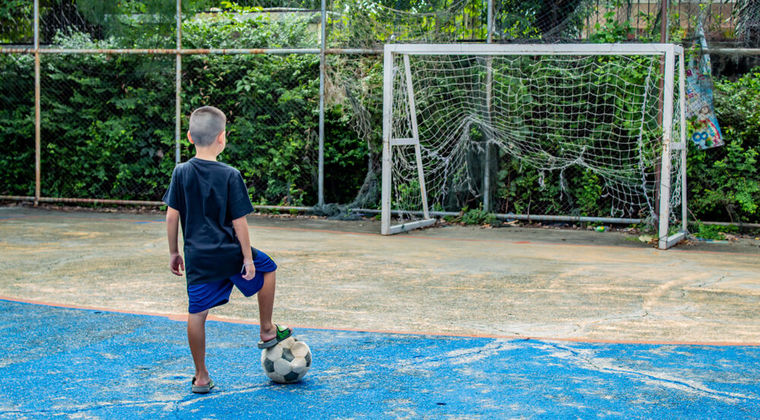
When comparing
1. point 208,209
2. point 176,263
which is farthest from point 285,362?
point 208,209

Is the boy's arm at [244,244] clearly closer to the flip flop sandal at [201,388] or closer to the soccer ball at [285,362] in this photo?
the soccer ball at [285,362]

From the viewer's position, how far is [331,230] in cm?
1128

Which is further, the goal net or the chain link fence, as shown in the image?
the chain link fence

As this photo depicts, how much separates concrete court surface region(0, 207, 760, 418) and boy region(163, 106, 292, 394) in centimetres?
41

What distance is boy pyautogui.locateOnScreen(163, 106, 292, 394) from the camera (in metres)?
4.16

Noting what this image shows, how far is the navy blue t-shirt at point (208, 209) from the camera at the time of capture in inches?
163

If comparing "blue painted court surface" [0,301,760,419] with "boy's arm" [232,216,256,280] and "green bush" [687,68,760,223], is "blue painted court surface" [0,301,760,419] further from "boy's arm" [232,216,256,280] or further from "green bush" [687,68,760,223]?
"green bush" [687,68,760,223]

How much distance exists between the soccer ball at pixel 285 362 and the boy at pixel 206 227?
316 mm

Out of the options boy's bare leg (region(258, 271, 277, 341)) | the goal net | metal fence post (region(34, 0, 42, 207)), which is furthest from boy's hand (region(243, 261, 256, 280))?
metal fence post (region(34, 0, 42, 207))

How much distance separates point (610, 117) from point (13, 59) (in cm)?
970

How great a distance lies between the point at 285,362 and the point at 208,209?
90 centimetres

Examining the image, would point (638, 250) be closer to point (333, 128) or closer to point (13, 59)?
point (333, 128)

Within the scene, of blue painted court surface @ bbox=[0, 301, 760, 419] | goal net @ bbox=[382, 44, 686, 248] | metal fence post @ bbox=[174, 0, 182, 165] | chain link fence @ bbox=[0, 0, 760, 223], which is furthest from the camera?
metal fence post @ bbox=[174, 0, 182, 165]

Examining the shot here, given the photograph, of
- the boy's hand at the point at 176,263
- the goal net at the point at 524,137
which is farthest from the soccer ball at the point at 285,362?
the goal net at the point at 524,137
